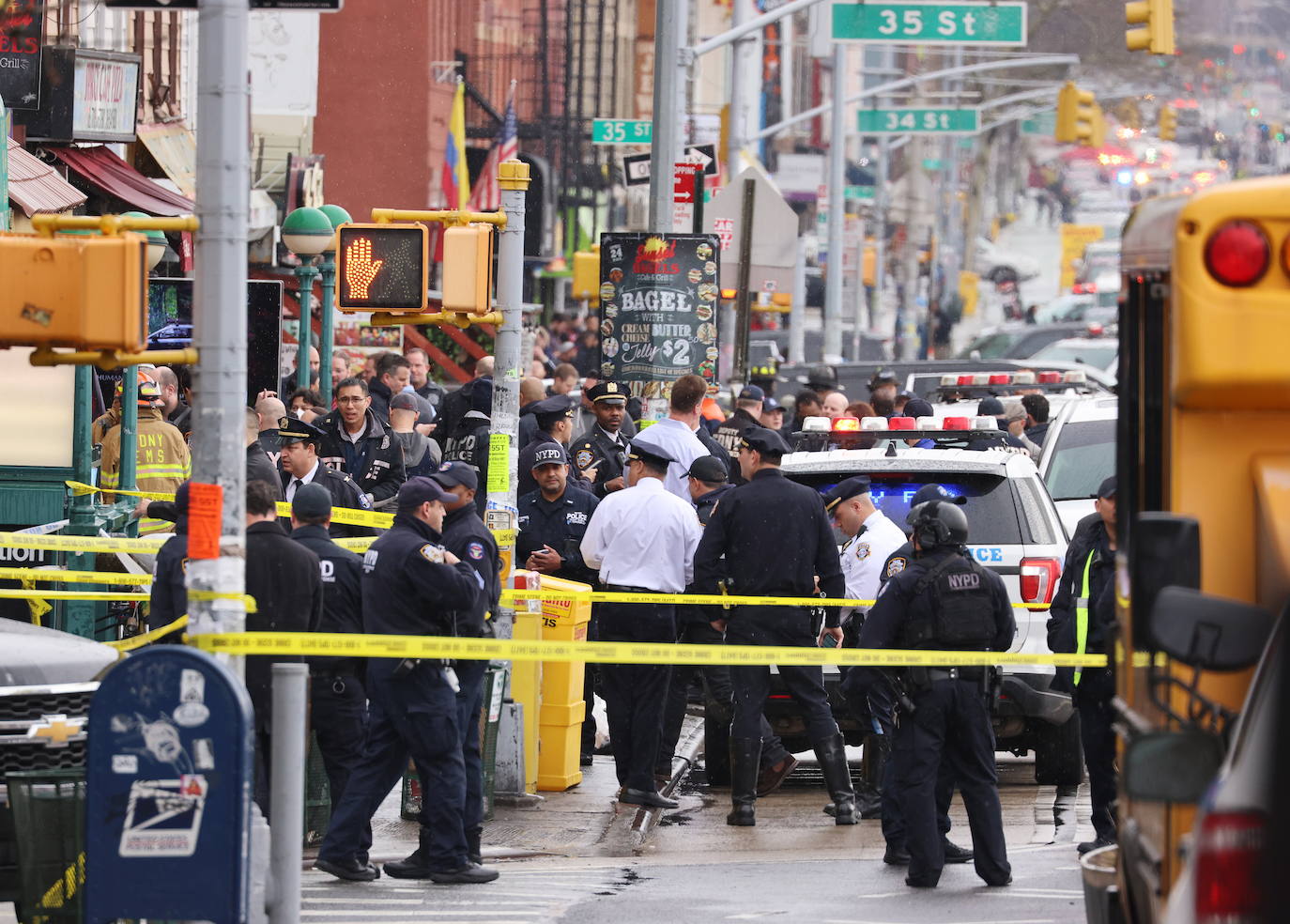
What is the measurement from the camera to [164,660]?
6520mm

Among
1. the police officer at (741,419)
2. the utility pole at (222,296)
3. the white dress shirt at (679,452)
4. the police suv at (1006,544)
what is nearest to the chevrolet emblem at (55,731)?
the utility pole at (222,296)

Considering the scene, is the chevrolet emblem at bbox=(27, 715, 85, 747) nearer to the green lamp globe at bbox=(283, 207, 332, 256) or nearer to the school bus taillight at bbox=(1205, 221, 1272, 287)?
the school bus taillight at bbox=(1205, 221, 1272, 287)

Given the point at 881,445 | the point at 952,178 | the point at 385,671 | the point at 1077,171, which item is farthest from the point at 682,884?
the point at 1077,171

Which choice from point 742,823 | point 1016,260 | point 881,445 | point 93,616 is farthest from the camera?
point 1016,260

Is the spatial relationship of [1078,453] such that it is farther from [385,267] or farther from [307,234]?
[385,267]

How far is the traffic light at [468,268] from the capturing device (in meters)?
10.5

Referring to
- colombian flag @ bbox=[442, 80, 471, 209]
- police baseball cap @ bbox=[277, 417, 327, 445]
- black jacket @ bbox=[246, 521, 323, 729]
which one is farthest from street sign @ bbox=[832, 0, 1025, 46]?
black jacket @ bbox=[246, 521, 323, 729]

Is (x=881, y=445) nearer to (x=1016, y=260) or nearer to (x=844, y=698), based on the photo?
(x=844, y=698)

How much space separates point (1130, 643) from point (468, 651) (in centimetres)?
292

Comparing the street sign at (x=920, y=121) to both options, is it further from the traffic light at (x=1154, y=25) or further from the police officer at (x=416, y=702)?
the police officer at (x=416, y=702)

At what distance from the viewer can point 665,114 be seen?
57.8 ft

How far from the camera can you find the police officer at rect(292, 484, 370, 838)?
31.4 ft

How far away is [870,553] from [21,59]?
428 inches

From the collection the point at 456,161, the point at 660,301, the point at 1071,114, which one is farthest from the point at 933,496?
the point at 1071,114
